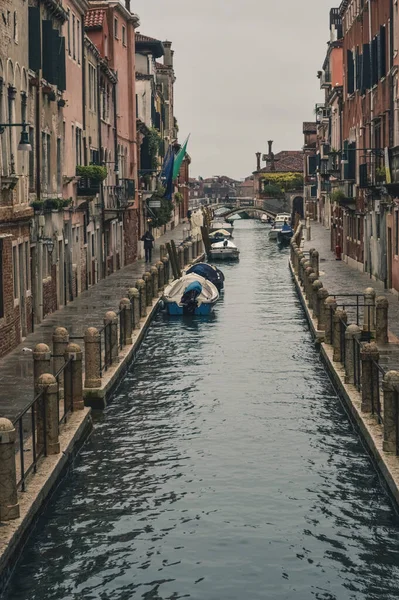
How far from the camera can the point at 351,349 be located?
20984mm

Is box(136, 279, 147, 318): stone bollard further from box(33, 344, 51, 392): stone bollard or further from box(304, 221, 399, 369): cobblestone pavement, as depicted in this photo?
box(33, 344, 51, 392): stone bollard

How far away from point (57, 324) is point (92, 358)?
9.12 meters

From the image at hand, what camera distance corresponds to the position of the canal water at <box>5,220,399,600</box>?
481 inches

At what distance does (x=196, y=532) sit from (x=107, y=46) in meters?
39.4

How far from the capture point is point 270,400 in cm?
2169

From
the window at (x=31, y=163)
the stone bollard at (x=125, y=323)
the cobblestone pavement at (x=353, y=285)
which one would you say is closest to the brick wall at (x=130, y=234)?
the cobblestone pavement at (x=353, y=285)

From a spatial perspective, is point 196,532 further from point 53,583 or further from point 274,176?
point 274,176

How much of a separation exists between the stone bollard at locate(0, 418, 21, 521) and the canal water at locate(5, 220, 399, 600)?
0.57 meters

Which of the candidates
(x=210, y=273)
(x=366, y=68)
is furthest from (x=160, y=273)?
(x=366, y=68)

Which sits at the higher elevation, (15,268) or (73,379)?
(15,268)

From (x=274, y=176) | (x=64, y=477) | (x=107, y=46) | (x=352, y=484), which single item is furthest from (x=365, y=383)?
(x=274, y=176)

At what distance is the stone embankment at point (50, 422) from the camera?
12.8 metres

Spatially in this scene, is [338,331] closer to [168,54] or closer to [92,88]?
[92,88]

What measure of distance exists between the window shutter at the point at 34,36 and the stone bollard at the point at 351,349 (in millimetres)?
12151
